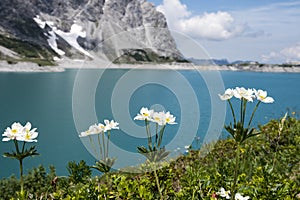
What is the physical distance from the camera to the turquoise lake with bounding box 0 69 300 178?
3.11 m

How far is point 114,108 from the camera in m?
2.93

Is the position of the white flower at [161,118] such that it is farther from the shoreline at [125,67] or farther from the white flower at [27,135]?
the shoreline at [125,67]

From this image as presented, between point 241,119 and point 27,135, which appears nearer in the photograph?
point 241,119

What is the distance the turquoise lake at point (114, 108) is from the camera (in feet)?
10.2

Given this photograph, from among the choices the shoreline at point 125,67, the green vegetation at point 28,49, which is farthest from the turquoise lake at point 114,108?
the green vegetation at point 28,49

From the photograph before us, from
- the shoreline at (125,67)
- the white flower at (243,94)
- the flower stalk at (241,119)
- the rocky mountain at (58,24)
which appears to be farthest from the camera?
the rocky mountain at (58,24)

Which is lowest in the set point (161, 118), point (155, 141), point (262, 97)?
point (155, 141)

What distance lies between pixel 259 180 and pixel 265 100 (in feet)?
2.04

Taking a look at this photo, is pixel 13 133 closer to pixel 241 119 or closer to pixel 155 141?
pixel 155 141

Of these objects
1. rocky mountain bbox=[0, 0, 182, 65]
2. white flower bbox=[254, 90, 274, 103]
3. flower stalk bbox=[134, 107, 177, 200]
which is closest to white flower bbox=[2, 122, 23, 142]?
flower stalk bbox=[134, 107, 177, 200]

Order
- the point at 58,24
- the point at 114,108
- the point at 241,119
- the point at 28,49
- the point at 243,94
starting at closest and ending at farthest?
1. the point at 241,119
2. the point at 243,94
3. the point at 114,108
4. the point at 28,49
5. the point at 58,24

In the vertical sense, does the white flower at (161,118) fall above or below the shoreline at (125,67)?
below

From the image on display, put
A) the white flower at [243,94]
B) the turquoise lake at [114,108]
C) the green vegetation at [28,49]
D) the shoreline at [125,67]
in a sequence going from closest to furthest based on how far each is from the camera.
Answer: the white flower at [243,94] → the turquoise lake at [114,108] → the shoreline at [125,67] → the green vegetation at [28,49]

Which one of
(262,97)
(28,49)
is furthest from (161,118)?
(28,49)
